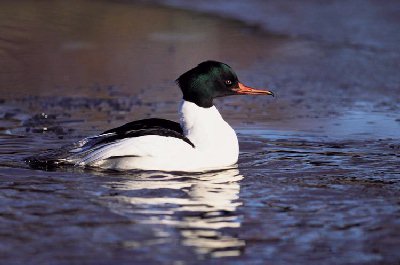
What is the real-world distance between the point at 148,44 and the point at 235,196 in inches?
284

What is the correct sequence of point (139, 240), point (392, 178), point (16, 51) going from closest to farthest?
point (139, 240) → point (392, 178) → point (16, 51)

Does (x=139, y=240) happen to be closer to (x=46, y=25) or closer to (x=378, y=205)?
(x=378, y=205)

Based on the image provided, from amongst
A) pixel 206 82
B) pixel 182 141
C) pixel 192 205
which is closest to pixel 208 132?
pixel 182 141

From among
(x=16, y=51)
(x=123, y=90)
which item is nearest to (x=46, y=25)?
(x=16, y=51)

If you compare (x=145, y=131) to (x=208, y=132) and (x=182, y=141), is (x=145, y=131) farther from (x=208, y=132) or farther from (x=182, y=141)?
(x=208, y=132)

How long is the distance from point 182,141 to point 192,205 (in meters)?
1.22

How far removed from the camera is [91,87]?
1138cm

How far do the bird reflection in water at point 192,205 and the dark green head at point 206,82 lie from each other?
28.8 inches

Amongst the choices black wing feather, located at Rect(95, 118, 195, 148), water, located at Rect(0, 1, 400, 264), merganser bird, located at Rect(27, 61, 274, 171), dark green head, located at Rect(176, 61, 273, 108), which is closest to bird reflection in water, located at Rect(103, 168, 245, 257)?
water, located at Rect(0, 1, 400, 264)

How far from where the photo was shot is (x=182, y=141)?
747 centimetres

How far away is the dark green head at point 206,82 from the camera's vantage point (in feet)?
26.0

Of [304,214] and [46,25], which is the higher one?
[46,25]

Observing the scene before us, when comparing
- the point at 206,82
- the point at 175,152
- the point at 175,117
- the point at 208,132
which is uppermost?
the point at 206,82

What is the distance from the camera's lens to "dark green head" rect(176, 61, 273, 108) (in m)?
7.92
